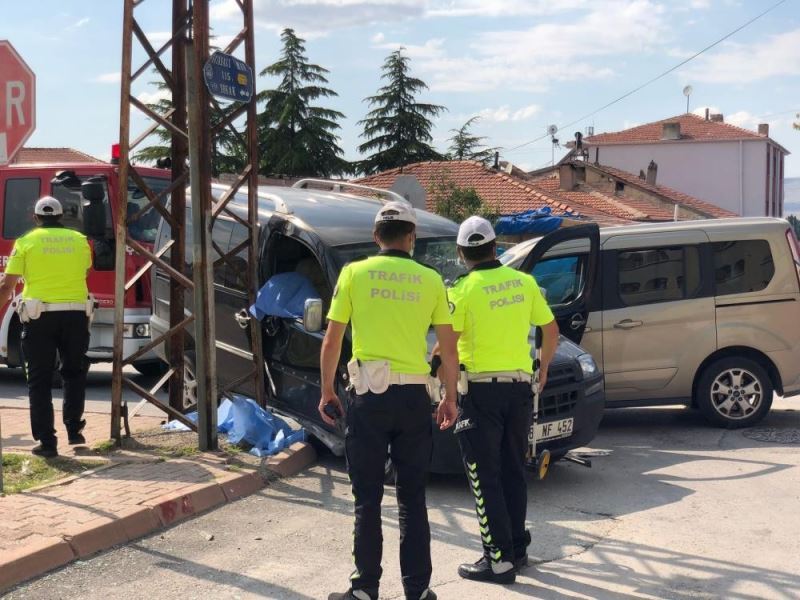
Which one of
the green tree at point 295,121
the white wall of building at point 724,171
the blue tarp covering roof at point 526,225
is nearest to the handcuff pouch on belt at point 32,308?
the blue tarp covering roof at point 526,225

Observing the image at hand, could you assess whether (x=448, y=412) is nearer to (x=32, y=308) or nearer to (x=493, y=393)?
(x=493, y=393)

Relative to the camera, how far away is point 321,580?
16.6 ft

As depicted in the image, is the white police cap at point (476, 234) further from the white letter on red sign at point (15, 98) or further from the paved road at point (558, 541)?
the white letter on red sign at point (15, 98)

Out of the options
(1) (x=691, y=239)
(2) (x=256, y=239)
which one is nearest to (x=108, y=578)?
(2) (x=256, y=239)

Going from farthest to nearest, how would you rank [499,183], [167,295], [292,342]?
1. [499,183]
2. [167,295]
3. [292,342]

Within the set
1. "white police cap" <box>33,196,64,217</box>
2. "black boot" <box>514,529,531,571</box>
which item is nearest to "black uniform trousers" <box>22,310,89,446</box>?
"white police cap" <box>33,196,64,217</box>

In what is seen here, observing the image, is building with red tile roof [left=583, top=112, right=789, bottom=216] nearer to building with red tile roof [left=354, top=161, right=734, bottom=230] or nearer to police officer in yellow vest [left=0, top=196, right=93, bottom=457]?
building with red tile roof [left=354, top=161, right=734, bottom=230]

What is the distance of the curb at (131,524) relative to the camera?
16.4 feet

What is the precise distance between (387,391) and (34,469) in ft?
12.2

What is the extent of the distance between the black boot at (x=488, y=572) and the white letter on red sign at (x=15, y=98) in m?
4.09

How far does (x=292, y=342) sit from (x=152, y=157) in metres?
29.0

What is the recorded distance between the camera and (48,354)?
24.3 ft

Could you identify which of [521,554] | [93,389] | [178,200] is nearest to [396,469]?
[521,554]

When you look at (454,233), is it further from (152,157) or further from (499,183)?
(152,157)
